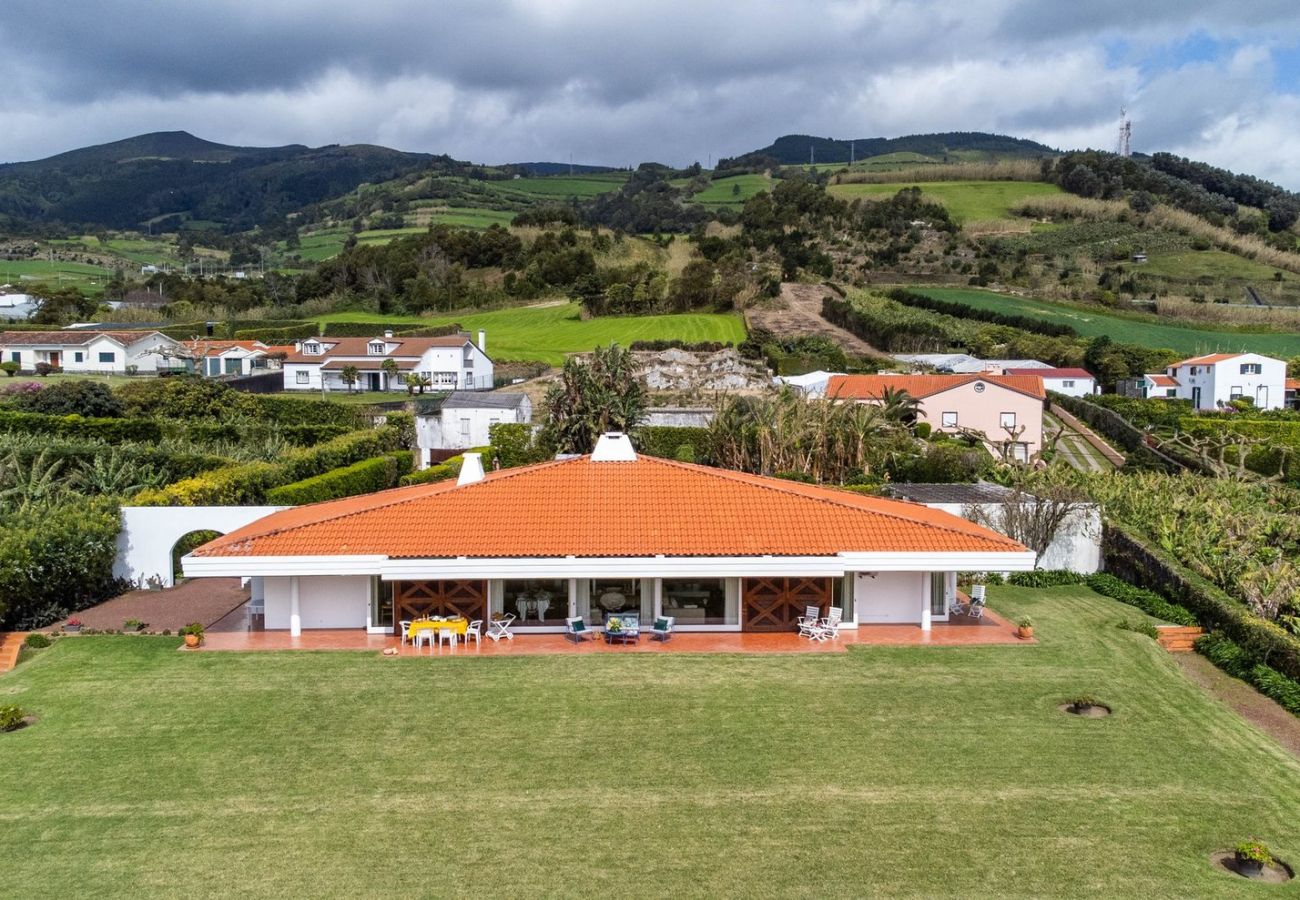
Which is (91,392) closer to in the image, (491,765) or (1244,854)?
(491,765)

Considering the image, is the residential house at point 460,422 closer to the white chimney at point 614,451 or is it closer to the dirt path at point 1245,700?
the white chimney at point 614,451

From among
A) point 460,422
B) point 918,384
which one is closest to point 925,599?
point 460,422

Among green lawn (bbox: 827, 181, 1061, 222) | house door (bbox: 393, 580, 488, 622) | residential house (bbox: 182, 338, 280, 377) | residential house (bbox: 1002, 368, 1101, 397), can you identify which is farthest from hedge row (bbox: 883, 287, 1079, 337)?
house door (bbox: 393, 580, 488, 622)

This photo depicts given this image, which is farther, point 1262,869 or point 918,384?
point 918,384

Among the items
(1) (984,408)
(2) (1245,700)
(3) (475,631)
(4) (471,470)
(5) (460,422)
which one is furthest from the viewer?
(1) (984,408)

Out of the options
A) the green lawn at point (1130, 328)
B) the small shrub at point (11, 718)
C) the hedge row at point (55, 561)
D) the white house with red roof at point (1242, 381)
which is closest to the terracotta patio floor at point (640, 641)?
the hedge row at point (55, 561)

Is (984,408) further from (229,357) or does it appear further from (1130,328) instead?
(229,357)
